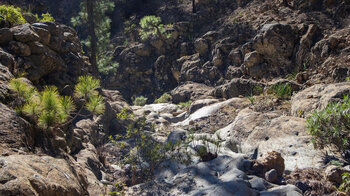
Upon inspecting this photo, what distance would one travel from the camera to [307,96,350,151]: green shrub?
4517mm

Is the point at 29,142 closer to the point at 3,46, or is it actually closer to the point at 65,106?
the point at 65,106

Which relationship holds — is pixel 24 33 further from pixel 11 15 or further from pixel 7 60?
pixel 7 60

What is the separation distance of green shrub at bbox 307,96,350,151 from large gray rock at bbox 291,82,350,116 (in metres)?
0.72

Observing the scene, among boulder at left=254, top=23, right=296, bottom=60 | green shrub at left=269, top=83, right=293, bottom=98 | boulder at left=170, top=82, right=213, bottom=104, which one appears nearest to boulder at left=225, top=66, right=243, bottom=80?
boulder at left=170, top=82, right=213, bottom=104

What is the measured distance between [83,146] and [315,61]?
846 cm

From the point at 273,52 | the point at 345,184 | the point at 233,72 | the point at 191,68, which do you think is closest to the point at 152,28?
the point at 191,68

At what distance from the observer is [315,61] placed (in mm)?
9375

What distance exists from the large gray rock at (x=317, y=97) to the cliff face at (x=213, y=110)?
32 millimetres

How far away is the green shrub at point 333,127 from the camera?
452 centimetres

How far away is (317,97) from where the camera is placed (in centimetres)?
637

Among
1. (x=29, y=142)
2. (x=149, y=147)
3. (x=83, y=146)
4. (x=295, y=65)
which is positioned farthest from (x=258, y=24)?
(x=29, y=142)

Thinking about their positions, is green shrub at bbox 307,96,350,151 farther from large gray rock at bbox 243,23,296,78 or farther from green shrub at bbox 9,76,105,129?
large gray rock at bbox 243,23,296,78

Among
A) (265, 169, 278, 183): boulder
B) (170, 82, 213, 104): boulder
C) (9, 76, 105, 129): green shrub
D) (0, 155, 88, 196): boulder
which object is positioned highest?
(9, 76, 105, 129): green shrub

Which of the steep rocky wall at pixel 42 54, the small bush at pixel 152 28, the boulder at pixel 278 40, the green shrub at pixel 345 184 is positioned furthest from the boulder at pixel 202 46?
the green shrub at pixel 345 184
